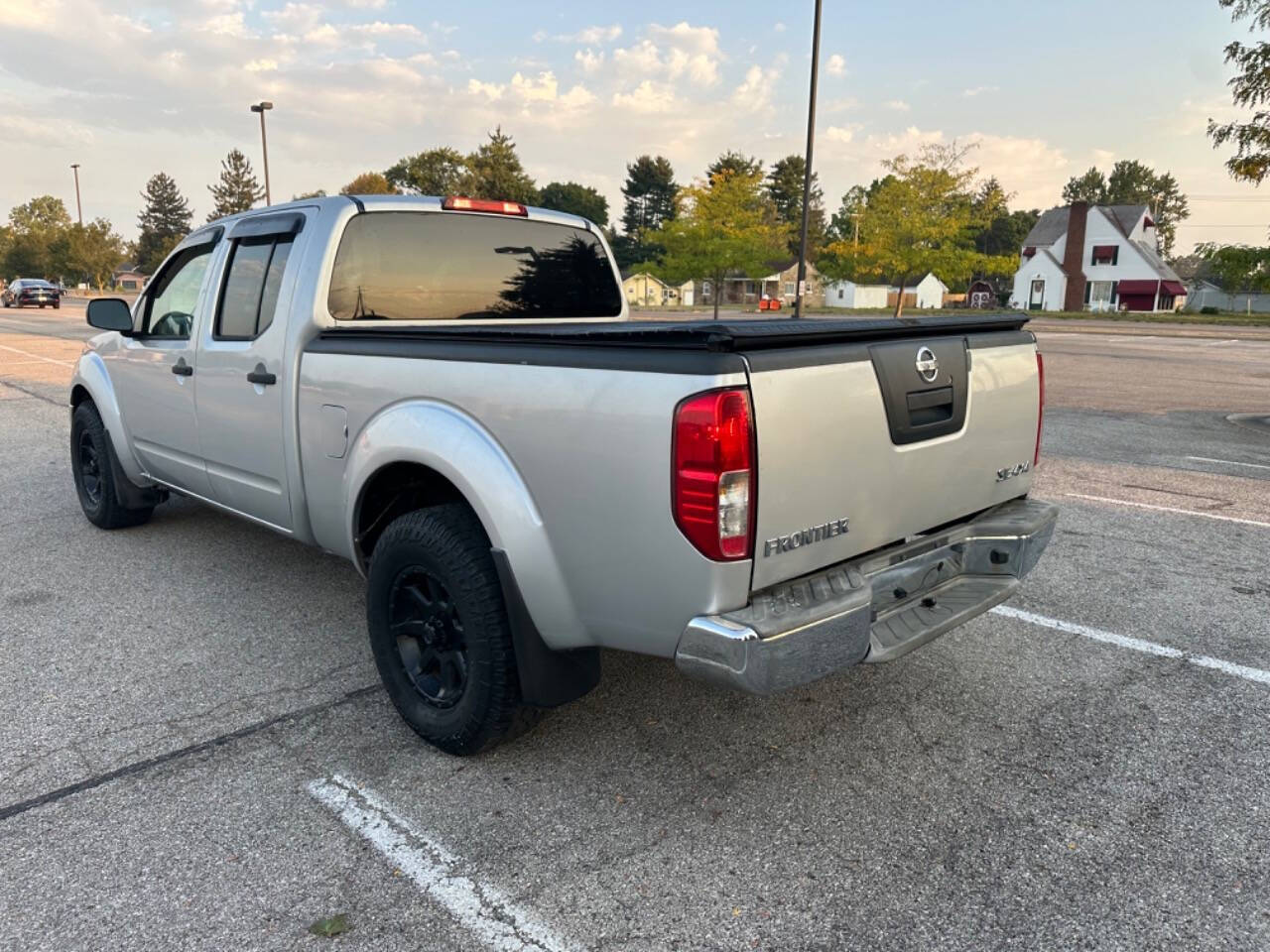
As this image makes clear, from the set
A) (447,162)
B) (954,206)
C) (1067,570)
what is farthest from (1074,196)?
(1067,570)

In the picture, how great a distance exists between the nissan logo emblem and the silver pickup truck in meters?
0.01

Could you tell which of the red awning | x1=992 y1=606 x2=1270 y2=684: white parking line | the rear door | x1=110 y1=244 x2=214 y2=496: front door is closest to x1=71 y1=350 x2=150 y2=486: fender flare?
x1=110 y1=244 x2=214 y2=496: front door

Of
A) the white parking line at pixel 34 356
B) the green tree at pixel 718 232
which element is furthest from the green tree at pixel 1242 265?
the green tree at pixel 718 232

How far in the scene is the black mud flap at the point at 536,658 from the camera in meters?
2.73

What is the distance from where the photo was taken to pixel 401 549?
304 centimetres

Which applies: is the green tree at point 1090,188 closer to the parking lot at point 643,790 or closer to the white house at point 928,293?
the white house at point 928,293

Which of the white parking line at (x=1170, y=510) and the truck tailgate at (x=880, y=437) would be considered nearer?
the truck tailgate at (x=880, y=437)

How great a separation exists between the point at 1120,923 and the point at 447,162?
89487mm

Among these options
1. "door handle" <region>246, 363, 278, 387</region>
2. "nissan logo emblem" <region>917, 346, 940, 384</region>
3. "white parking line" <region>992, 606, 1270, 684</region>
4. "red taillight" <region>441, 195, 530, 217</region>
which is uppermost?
"red taillight" <region>441, 195, 530, 217</region>

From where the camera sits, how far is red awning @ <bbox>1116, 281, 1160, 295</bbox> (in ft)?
202

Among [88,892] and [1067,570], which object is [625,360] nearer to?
[88,892]

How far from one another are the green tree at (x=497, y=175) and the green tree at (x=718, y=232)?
158 feet

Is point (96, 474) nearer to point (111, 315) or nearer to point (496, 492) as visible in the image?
point (111, 315)

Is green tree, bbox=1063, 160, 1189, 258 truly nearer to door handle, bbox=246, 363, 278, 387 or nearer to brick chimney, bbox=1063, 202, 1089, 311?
brick chimney, bbox=1063, 202, 1089, 311
